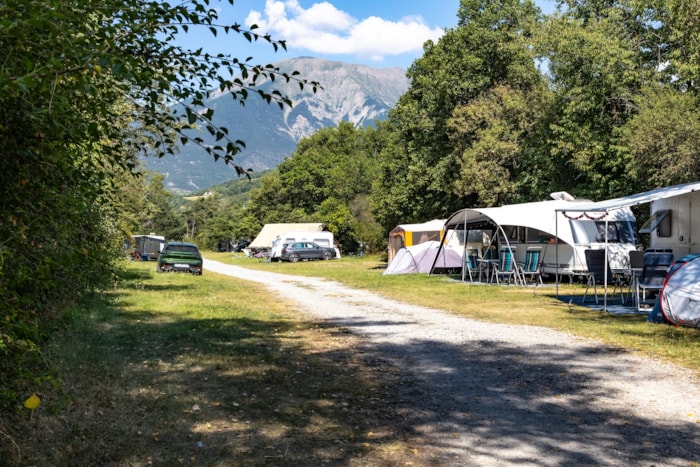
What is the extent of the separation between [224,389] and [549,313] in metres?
7.75

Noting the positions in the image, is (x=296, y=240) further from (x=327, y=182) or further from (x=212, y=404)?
(x=212, y=404)

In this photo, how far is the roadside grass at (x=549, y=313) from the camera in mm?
7988

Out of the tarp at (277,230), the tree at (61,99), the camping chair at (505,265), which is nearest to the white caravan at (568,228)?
the camping chair at (505,265)

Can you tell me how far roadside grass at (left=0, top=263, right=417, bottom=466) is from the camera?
4012 millimetres

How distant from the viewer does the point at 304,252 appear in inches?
1786

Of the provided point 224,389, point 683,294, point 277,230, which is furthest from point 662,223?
point 277,230

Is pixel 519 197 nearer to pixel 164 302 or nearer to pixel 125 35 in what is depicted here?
pixel 164 302

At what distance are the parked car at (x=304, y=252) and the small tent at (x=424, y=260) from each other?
19866 mm

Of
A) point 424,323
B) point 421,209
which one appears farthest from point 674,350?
point 421,209

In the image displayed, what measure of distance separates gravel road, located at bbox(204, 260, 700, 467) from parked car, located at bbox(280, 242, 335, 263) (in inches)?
1400

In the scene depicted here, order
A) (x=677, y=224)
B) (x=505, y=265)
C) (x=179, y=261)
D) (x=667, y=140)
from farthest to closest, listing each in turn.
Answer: (x=179, y=261), (x=505, y=265), (x=667, y=140), (x=677, y=224)

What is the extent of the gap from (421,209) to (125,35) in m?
31.1

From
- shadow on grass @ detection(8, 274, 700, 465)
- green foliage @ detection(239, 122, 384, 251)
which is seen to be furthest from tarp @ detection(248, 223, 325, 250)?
shadow on grass @ detection(8, 274, 700, 465)

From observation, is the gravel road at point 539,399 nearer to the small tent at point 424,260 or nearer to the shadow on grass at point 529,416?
the shadow on grass at point 529,416
